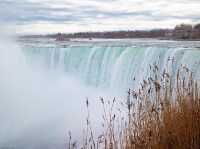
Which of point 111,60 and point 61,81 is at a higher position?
point 111,60

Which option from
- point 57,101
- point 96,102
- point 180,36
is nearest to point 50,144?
point 96,102

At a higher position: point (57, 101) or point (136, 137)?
point (136, 137)

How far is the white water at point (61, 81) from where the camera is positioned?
15938 mm

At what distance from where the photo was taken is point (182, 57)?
53.8 ft

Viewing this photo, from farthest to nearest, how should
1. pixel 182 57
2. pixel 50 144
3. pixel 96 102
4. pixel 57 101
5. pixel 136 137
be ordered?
pixel 57 101 < pixel 96 102 < pixel 182 57 < pixel 50 144 < pixel 136 137

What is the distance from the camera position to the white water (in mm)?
15938

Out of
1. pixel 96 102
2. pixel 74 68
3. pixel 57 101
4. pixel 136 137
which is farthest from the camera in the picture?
pixel 74 68

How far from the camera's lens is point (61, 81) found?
24.8 meters

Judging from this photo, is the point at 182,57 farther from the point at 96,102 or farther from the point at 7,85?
the point at 7,85

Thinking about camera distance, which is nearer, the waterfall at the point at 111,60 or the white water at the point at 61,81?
the white water at the point at 61,81

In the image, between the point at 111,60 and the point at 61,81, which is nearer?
the point at 111,60

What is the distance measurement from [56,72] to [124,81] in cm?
707

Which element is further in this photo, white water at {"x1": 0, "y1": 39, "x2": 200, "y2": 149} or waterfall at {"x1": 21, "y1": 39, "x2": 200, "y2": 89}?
waterfall at {"x1": 21, "y1": 39, "x2": 200, "y2": 89}

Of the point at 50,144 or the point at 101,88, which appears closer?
the point at 50,144
